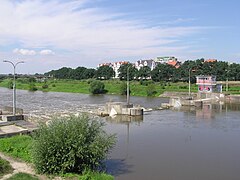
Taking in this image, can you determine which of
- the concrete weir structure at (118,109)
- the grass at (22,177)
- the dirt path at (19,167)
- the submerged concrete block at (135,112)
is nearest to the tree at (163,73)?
the concrete weir structure at (118,109)

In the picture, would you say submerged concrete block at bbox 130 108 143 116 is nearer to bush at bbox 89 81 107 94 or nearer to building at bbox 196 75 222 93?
building at bbox 196 75 222 93

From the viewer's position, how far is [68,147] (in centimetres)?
1605

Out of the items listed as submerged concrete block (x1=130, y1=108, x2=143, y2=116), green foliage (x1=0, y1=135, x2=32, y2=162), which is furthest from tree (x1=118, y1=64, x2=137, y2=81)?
green foliage (x1=0, y1=135, x2=32, y2=162)

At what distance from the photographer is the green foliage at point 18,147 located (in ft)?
63.2

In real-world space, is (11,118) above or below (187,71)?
below

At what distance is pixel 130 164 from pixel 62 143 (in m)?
5.94

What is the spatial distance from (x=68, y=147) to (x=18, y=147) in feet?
21.1

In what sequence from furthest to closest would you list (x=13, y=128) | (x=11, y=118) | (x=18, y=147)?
(x=11, y=118)
(x=13, y=128)
(x=18, y=147)

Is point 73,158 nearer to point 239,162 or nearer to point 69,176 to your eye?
point 69,176

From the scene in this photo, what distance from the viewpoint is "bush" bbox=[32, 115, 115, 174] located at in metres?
16.1

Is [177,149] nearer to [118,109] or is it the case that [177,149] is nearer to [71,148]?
[71,148]

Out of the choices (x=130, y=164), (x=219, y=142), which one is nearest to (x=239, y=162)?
(x=219, y=142)

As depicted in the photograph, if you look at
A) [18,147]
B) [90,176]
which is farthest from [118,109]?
[90,176]

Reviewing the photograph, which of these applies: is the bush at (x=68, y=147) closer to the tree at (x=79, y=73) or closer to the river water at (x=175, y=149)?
the river water at (x=175, y=149)
